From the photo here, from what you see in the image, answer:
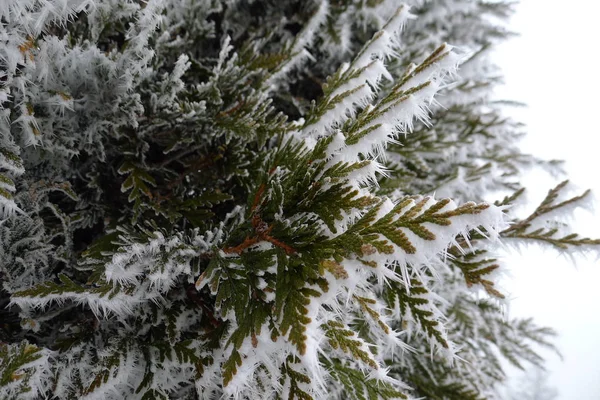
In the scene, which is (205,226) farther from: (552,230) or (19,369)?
(552,230)

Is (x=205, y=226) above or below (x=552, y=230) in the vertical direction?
below

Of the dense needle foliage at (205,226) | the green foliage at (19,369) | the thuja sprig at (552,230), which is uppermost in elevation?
the thuja sprig at (552,230)

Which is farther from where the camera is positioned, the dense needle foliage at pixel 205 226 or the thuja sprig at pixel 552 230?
the thuja sprig at pixel 552 230

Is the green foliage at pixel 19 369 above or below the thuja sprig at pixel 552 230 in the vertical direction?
below

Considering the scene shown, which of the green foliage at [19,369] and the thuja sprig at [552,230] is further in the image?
the thuja sprig at [552,230]

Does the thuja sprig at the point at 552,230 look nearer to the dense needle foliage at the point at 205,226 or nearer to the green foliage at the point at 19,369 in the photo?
the dense needle foliage at the point at 205,226

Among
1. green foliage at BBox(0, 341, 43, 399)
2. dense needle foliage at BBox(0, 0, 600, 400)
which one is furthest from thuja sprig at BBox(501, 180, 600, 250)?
green foliage at BBox(0, 341, 43, 399)

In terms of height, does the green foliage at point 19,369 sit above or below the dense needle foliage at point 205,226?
below

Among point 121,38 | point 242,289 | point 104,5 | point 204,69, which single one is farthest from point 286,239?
point 121,38

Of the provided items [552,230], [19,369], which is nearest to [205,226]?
[19,369]

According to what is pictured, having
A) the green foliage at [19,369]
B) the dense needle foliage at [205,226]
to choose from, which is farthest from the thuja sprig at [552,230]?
Answer: the green foliage at [19,369]

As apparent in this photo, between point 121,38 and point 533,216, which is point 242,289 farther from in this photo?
point 121,38
